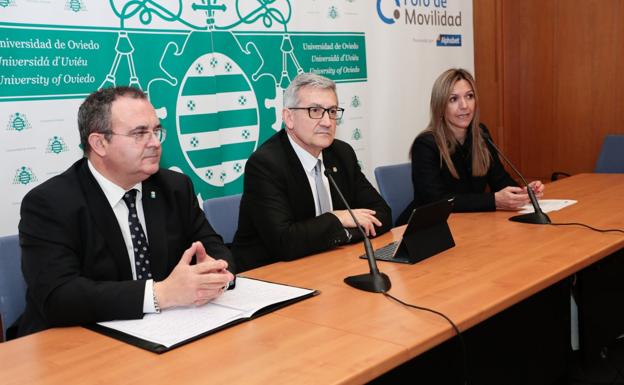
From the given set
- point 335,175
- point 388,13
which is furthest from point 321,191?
point 388,13

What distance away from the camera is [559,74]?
578 cm

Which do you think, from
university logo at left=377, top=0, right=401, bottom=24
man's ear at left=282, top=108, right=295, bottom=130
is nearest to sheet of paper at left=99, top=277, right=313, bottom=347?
man's ear at left=282, top=108, right=295, bottom=130

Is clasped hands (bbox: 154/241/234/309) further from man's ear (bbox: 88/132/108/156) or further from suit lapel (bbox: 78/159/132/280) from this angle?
man's ear (bbox: 88/132/108/156)

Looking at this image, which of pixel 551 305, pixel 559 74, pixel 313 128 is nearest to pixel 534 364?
pixel 551 305

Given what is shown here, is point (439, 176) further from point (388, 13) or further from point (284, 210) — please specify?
point (388, 13)

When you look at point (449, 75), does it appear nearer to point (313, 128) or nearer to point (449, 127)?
point (449, 127)

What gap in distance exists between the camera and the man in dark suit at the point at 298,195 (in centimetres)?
238

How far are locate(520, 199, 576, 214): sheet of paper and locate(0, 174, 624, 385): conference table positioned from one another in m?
0.52

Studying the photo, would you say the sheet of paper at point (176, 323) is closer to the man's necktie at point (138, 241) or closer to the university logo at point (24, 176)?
the man's necktie at point (138, 241)

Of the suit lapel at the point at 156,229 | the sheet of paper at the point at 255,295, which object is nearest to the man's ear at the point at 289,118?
the suit lapel at the point at 156,229

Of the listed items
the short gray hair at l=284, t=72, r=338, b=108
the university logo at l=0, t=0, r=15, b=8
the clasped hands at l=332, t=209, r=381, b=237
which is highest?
the university logo at l=0, t=0, r=15, b=8

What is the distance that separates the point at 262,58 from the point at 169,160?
95 cm

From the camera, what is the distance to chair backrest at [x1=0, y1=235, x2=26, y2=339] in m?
2.08

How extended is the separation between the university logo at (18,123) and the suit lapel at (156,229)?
1226 millimetres
